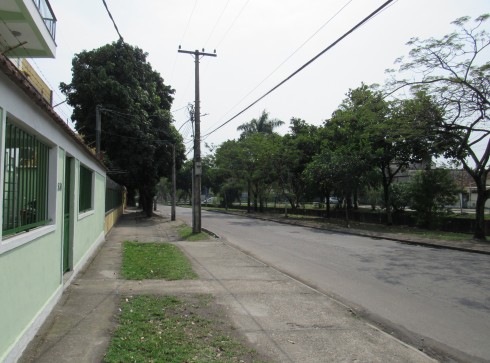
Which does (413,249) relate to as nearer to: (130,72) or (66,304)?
(66,304)

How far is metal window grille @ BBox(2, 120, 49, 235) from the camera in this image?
182 inches

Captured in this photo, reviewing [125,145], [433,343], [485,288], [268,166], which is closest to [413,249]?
[485,288]

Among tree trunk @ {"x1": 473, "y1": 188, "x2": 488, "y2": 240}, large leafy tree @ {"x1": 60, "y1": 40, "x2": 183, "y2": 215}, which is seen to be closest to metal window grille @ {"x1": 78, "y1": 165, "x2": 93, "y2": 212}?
large leafy tree @ {"x1": 60, "y1": 40, "x2": 183, "y2": 215}

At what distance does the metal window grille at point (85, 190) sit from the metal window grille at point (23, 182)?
433 cm

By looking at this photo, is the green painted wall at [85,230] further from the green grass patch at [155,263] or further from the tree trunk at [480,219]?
the tree trunk at [480,219]

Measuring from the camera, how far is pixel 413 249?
53.9 feet

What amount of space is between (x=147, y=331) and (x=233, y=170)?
4170 centimetres

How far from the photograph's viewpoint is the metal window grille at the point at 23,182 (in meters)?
4.62

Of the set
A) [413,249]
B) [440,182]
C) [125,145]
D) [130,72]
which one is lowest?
[413,249]

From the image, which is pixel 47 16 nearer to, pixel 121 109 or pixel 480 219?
pixel 121 109

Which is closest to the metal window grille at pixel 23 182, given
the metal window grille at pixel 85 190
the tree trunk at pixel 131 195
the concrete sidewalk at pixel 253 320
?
the concrete sidewalk at pixel 253 320

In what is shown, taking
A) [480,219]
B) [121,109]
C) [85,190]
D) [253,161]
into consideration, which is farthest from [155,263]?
[253,161]

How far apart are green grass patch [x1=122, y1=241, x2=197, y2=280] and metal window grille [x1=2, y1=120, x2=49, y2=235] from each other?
346 cm

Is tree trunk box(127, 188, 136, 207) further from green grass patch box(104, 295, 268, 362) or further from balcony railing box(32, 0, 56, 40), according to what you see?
green grass patch box(104, 295, 268, 362)
